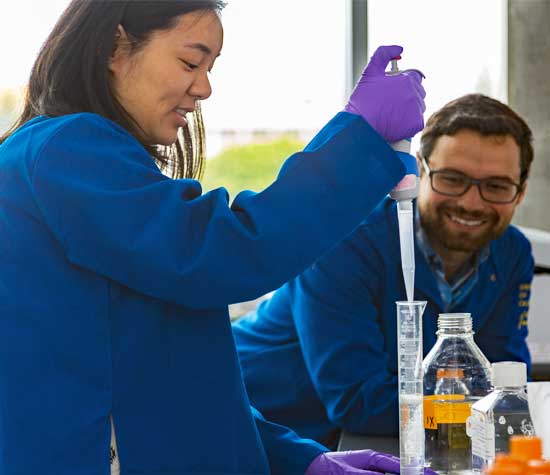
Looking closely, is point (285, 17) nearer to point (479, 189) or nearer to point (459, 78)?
point (459, 78)

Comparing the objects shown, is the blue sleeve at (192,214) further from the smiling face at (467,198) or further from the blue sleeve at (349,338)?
the smiling face at (467,198)

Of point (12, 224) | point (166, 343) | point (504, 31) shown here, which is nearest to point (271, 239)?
point (166, 343)

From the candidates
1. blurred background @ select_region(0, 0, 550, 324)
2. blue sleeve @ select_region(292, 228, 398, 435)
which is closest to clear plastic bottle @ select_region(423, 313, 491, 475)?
blue sleeve @ select_region(292, 228, 398, 435)

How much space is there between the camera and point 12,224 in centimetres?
106

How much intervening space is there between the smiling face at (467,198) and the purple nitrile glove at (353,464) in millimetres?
799

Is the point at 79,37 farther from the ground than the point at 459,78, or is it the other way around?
the point at 79,37

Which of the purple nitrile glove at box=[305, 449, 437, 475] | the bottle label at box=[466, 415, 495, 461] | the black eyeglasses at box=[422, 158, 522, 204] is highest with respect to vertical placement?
the black eyeglasses at box=[422, 158, 522, 204]

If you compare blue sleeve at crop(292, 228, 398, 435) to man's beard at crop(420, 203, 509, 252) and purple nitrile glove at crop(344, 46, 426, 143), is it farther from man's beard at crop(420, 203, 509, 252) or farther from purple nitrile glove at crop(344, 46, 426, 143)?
purple nitrile glove at crop(344, 46, 426, 143)

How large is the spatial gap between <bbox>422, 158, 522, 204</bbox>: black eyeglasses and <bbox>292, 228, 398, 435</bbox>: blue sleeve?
0.74ft

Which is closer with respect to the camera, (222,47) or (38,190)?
(38,190)

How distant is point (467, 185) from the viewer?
1958mm

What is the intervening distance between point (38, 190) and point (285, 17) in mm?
2775

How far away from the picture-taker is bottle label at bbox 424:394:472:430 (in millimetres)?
1301

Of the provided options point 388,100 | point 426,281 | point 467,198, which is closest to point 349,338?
point 426,281
